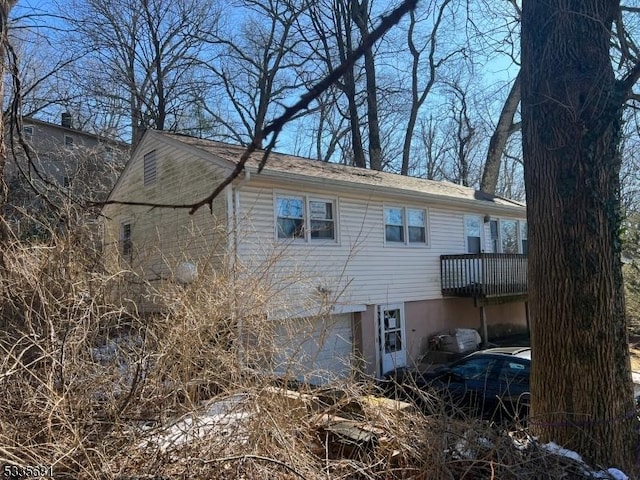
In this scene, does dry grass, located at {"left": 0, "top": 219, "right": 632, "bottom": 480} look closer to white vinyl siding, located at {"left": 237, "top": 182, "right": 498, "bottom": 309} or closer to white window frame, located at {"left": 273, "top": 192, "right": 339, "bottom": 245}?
white vinyl siding, located at {"left": 237, "top": 182, "right": 498, "bottom": 309}

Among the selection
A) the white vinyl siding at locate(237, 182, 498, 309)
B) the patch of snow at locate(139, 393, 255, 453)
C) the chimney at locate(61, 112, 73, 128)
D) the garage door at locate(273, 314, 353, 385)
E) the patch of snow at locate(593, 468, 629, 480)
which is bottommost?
the patch of snow at locate(593, 468, 629, 480)

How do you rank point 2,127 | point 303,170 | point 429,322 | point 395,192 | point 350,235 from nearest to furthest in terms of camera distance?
point 2,127
point 303,170
point 350,235
point 395,192
point 429,322

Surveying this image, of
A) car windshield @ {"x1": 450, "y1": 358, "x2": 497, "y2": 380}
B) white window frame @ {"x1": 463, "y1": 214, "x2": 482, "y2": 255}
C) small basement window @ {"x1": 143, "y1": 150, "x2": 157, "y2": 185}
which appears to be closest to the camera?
car windshield @ {"x1": 450, "y1": 358, "x2": 497, "y2": 380}

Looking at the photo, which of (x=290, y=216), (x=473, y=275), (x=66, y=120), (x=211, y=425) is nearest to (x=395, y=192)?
(x=290, y=216)

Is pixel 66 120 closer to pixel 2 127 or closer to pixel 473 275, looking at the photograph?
pixel 473 275

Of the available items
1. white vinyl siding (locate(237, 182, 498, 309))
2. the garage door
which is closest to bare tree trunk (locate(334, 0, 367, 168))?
white vinyl siding (locate(237, 182, 498, 309))

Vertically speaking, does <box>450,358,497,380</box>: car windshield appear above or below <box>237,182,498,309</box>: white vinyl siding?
below

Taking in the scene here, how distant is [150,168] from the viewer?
1358 cm

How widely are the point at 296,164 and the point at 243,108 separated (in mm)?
15295

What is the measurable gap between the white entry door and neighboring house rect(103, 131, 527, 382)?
0.03 meters

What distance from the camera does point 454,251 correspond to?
49.4 ft

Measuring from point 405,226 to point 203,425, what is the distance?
11.0 meters

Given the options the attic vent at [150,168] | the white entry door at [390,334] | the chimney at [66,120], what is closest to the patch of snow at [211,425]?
the white entry door at [390,334]

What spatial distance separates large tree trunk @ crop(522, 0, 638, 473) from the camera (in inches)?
144
